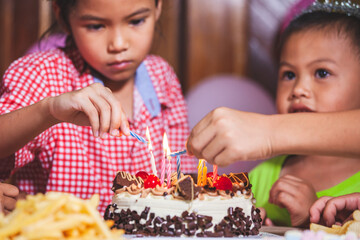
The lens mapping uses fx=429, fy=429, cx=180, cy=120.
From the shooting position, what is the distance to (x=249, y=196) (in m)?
1.20

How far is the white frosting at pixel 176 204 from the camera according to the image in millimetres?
1102

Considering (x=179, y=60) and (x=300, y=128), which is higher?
(x=179, y=60)

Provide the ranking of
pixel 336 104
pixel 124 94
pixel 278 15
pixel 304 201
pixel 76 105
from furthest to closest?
pixel 278 15, pixel 124 94, pixel 336 104, pixel 304 201, pixel 76 105

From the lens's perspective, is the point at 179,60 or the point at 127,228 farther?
the point at 179,60

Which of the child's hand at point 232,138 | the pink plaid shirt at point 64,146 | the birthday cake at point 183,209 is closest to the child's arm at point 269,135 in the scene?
the child's hand at point 232,138

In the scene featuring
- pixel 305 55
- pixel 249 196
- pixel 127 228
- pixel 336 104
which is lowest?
pixel 127 228

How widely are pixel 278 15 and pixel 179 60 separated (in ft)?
2.65

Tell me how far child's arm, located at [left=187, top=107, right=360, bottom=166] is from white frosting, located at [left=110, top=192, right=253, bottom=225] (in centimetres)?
16

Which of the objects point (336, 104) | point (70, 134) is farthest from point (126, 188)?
point (336, 104)

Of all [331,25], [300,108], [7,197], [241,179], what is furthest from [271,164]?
[7,197]

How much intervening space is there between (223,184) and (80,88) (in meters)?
0.67

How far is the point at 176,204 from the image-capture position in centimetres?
110

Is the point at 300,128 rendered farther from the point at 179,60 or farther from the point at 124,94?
the point at 179,60

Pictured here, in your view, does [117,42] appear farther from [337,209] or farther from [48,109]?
[337,209]
